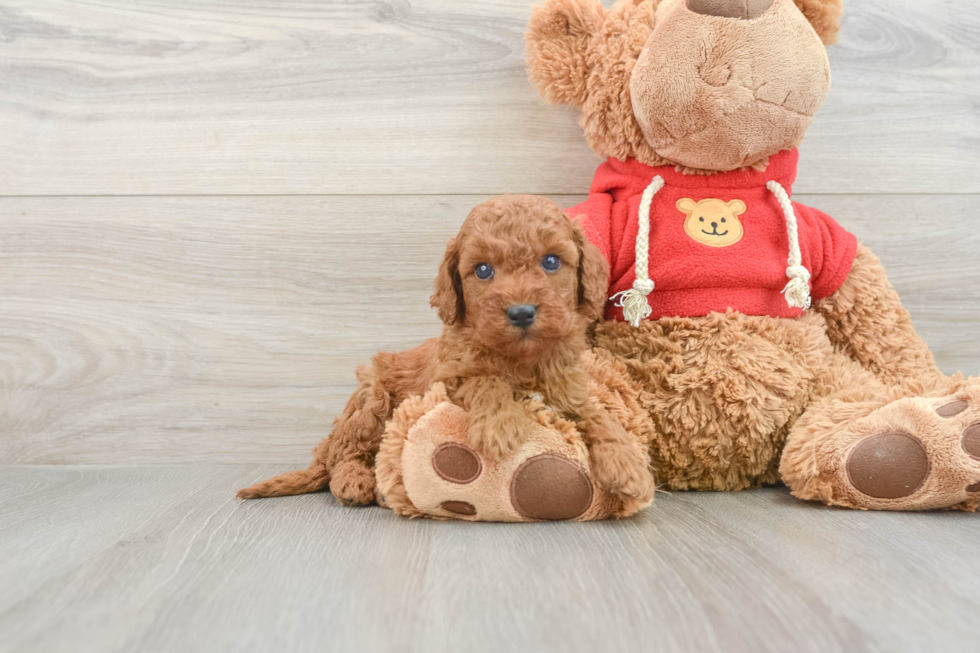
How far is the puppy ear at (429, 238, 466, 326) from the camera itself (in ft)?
2.92

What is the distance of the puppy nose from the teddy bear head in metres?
0.39

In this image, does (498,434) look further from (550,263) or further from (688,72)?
(688,72)

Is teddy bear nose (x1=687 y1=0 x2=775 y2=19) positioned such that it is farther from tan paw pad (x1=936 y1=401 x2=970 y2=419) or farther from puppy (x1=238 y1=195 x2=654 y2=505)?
tan paw pad (x1=936 y1=401 x2=970 y2=419)

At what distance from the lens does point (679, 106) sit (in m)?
→ 0.98

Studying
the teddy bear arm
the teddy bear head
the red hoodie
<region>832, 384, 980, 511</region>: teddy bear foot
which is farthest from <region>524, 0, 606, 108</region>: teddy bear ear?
<region>832, 384, 980, 511</region>: teddy bear foot

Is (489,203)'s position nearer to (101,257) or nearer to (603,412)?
(603,412)

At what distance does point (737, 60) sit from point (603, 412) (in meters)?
0.51

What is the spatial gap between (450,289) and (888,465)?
590mm

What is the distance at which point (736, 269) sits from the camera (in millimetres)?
1008

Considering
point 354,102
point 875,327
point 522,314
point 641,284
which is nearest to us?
point 522,314

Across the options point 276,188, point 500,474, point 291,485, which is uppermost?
point 276,188

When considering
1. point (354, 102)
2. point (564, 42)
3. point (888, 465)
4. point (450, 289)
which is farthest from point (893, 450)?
point (354, 102)

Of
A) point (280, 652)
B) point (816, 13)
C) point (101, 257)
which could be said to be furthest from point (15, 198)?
point (816, 13)

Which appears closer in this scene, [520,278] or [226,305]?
[520,278]
